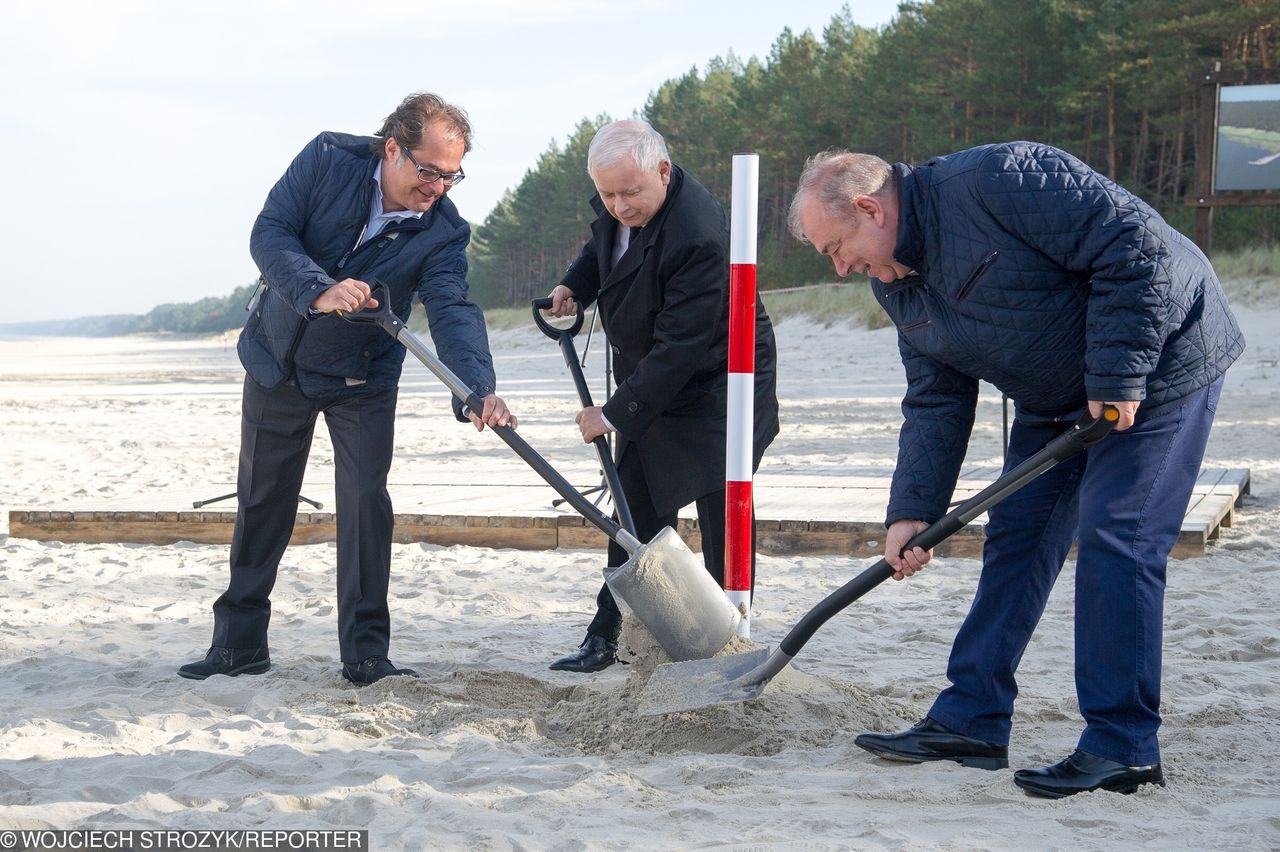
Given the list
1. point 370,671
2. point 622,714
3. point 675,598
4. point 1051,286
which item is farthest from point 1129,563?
point 370,671

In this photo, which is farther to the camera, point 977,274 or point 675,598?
point 675,598

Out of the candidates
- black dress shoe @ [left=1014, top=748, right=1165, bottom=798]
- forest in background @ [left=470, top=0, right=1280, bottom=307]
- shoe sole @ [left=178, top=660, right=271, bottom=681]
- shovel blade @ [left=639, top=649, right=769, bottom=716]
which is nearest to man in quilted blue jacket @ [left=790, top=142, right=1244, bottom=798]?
black dress shoe @ [left=1014, top=748, right=1165, bottom=798]

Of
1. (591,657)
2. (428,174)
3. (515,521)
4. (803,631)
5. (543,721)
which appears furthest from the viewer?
(515,521)

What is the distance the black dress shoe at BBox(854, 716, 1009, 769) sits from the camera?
3.06 m

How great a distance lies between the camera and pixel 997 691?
3109 mm

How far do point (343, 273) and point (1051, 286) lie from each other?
7.03 feet

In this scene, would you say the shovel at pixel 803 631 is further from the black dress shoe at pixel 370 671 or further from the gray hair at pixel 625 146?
the gray hair at pixel 625 146

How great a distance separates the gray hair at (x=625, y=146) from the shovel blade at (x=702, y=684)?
1.41 metres

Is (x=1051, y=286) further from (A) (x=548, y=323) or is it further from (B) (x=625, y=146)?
(A) (x=548, y=323)

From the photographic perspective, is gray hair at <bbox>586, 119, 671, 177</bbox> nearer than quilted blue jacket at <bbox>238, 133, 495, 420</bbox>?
Yes

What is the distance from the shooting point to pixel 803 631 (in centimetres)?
314

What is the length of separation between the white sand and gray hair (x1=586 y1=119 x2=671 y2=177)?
1444mm

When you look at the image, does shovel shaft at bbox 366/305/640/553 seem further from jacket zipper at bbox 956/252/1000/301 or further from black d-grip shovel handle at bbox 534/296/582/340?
jacket zipper at bbox 956/252/1000/301

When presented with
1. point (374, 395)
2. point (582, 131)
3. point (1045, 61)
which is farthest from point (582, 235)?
point (374, 395)
